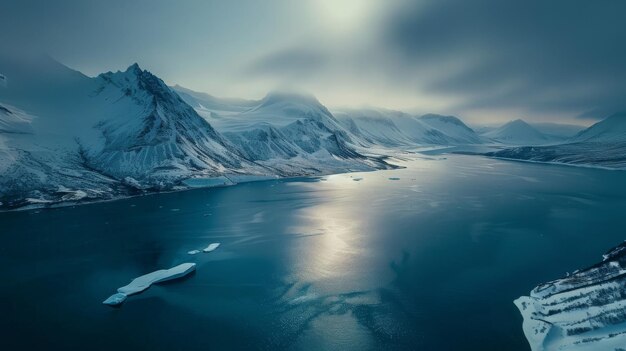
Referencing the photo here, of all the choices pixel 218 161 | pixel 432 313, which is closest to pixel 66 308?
pixel 432 313

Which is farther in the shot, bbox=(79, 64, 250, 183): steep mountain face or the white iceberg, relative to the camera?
bbox=(79, 64, 250, 183): steep mountain face

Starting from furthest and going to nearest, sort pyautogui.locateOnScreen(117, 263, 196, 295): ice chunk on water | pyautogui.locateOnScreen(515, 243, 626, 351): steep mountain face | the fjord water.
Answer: pyautogui.locateOnScreen(117, 263, 196, 295): ice chunk on water
the fjord water
pyautogui.locateOnScreen(515, 243, 626, 351): steep mountain face

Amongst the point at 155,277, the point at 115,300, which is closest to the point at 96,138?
the point at 155,277

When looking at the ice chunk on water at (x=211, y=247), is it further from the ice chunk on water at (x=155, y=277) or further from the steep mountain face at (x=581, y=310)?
the steep mountain face at (x=581, y=310)

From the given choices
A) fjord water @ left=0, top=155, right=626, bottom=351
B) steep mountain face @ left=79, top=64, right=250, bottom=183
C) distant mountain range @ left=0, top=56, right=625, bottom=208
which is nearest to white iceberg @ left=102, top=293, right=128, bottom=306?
fjord water @ left=0, top=155, right=626, bottom=351

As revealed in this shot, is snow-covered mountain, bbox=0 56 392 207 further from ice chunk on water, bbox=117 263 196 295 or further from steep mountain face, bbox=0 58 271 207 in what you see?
ice chunk on water, bbox=117 263 196 295

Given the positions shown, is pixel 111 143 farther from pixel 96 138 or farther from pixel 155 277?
pixel 155 277
